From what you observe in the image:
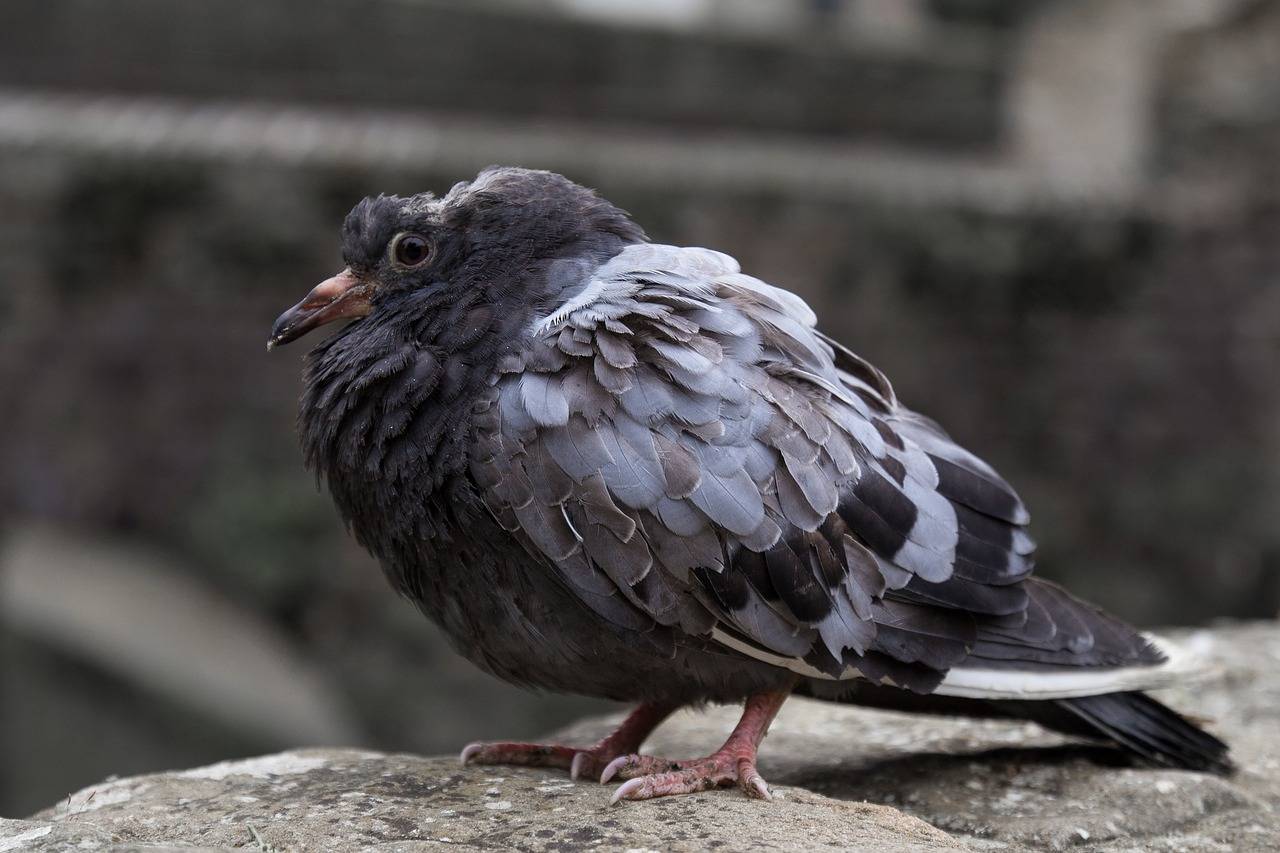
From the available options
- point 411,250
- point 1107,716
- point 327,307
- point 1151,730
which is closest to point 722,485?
point 411,250

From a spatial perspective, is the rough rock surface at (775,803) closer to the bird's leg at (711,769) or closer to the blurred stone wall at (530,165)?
the bird's leg at (711,769)

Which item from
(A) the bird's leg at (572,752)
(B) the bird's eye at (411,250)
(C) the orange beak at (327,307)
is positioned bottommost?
(A) the bird's leg at (572,752)

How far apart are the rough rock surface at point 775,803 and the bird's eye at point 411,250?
4.74 feet

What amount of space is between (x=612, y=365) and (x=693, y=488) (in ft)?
1.26

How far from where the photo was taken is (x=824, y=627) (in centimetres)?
358

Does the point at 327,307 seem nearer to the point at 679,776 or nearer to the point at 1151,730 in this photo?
the point at 679,776

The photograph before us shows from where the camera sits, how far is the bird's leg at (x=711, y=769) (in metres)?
3.57

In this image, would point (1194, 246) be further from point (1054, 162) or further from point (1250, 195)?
point (1054, 162)

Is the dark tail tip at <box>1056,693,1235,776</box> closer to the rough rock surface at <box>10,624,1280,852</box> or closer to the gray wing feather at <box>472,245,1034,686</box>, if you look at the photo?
the rough rock surface at <box>10,624,1280,852</box>

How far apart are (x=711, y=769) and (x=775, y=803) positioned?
23 centimetres

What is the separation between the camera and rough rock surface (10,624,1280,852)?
3.26 meters

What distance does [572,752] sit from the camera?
13.3ft

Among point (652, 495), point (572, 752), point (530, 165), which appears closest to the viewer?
point (652, 495)

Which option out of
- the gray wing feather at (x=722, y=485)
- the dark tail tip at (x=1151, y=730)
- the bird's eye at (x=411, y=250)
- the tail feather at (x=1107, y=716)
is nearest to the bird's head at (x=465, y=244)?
the bird's eye at (x=411, y=250)
